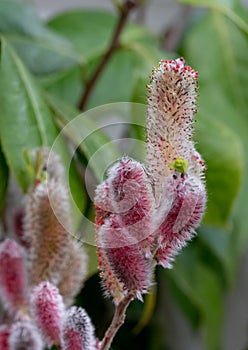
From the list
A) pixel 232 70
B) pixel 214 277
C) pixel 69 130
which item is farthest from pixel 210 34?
pixel 69 130

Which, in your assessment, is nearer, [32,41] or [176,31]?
[32,41]

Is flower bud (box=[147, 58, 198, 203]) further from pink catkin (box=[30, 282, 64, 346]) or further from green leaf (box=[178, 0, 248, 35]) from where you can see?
green leaf (box=[178, 0, 248, 35])

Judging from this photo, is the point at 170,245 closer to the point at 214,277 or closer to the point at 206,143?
the point at 206,143

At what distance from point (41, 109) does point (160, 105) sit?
224 millimetres

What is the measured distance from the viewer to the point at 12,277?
1.42 feet

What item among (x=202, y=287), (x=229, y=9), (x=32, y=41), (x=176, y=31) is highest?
(x=229, y=9)

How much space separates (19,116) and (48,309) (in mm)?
188

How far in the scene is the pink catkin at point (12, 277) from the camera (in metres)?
0.43

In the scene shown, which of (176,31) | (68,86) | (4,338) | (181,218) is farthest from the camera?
(176,31)

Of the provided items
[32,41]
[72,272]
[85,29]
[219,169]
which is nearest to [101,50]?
[85,29]

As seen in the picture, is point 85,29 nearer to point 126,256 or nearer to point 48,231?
point 48,231

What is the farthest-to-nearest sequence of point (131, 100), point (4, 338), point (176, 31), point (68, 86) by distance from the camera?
point (176, 31)
point (68, 86)
point (131, 100)
point (4, 338)

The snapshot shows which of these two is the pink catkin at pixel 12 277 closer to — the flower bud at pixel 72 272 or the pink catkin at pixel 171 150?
the flower bud at pixel 72 272

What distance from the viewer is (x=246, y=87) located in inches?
33.4
